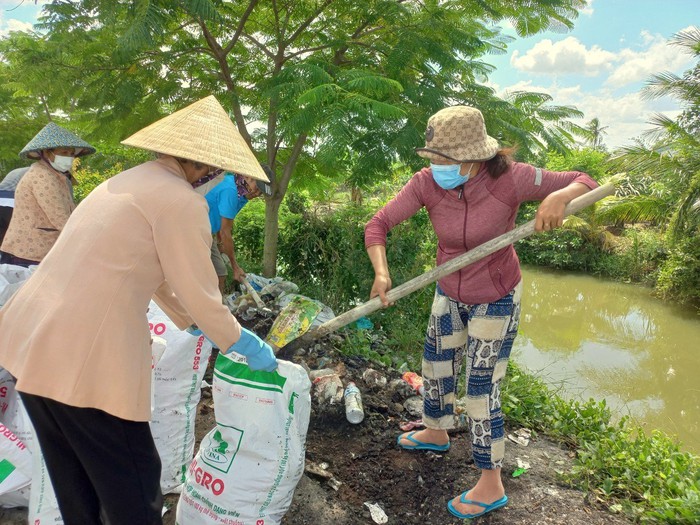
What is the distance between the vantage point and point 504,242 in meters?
1.96

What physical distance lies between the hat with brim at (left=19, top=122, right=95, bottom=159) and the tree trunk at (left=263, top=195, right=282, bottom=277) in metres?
1.87

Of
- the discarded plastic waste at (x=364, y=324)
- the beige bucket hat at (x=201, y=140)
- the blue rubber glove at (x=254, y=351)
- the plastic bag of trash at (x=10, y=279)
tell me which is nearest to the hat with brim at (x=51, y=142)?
the plastic bag of trash at (x=10, y=279)

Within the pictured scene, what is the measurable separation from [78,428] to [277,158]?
4084 millimetres

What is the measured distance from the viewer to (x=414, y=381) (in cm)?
342

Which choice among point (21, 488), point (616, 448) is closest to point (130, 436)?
point (21, 488)

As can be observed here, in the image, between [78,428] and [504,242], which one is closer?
[78,428]

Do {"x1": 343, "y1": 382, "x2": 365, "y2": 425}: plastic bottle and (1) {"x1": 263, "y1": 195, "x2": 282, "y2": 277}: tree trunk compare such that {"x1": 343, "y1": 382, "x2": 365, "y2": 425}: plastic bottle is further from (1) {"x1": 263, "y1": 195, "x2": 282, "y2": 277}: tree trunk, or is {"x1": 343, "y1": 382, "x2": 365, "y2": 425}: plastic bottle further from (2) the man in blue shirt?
(1) {"x1": 263, "y1": 195, "x2": 282, "y2": 277}: tree trunk

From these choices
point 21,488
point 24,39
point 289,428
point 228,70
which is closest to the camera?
point 289,428

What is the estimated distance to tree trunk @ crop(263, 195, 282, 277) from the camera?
469 cm

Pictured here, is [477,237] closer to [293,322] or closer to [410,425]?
[410,425]

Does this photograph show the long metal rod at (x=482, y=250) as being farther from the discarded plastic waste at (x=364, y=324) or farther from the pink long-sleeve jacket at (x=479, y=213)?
the discarded plastic waste at (x=364, y=324)

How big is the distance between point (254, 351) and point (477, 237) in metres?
1.11

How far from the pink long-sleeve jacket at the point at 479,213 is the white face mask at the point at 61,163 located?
2141 millimetres

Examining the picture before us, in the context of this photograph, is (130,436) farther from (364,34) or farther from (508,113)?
(364,34)
